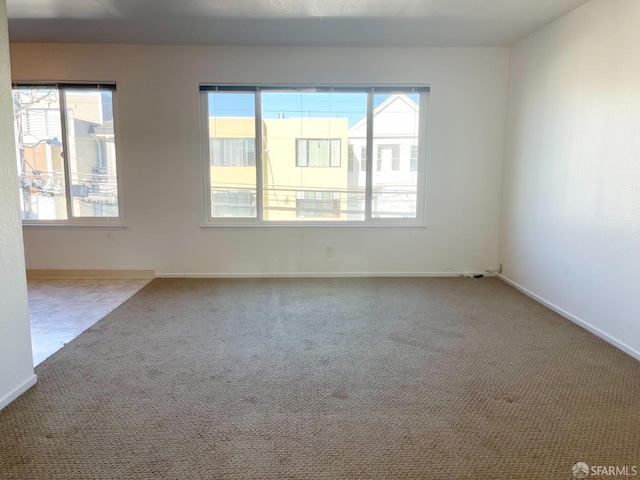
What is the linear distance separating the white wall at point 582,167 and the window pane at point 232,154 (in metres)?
3.02

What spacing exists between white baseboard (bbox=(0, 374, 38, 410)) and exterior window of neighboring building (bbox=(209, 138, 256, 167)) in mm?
2932

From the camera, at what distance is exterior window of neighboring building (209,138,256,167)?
4.52 metres

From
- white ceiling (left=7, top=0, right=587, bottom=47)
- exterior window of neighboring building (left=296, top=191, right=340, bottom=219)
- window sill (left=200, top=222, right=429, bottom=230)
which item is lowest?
window sill (left=200, top=222, right=429, bottom=230)

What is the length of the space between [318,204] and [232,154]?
1188 millimetres

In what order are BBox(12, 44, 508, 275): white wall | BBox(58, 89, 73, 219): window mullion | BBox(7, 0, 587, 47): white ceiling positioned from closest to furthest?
BBox(7, 0, 587, 47): white ceiling < BBox(12, 44, 508, 275): white wall < BBox(58, 89, 73, 219): window mullion

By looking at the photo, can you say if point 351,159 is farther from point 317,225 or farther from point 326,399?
point 326,399

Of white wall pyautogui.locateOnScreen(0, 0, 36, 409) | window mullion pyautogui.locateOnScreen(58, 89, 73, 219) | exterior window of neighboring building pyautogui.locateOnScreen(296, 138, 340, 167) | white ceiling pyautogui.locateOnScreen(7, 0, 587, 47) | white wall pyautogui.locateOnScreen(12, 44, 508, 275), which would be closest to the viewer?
white wall pyautogui.locateOnScreen(0, 0, 36, 409)

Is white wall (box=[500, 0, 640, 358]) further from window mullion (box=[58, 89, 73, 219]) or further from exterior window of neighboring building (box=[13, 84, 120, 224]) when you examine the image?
window mullion (box=[58, 89, 73, 219])

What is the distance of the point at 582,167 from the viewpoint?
315 cm

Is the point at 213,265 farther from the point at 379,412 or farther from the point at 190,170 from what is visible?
the point at 379,412

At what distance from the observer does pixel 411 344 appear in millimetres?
2793

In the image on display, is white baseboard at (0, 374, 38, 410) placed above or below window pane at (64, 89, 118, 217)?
below

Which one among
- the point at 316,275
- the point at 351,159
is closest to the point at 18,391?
the point at 316,275

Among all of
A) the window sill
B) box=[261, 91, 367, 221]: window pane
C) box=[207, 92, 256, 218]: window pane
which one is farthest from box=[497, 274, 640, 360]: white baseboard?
box=[207, 92, 256, 218]: window pane
